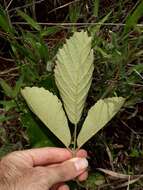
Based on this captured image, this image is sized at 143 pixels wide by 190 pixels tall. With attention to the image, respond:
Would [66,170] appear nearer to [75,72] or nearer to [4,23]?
[75,72]

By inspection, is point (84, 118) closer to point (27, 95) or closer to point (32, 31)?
point (27, 95)

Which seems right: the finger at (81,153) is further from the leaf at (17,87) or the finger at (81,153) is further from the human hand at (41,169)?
the leaf at (17,87)

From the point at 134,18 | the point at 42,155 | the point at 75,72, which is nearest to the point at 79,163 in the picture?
the point at 42,155

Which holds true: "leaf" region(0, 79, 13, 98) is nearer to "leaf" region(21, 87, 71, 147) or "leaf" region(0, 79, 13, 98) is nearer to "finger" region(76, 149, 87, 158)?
"leaf" region(21, 87, 71, 147)

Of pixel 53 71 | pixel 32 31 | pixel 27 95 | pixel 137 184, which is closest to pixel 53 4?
pixel 32 31

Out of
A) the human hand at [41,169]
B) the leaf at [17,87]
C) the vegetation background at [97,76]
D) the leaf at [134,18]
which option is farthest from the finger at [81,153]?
the leaf at [134,18]

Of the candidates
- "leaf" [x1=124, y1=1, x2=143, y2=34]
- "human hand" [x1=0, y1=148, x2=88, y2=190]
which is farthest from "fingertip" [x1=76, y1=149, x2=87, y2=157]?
"leaf" [x1=124, y1=1, x2=143, y2=34]
